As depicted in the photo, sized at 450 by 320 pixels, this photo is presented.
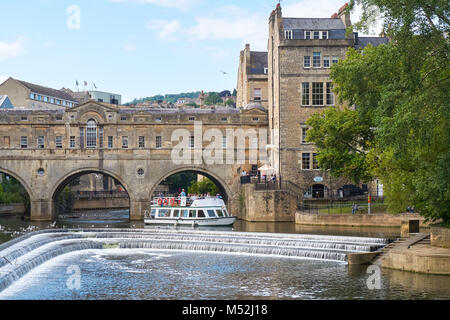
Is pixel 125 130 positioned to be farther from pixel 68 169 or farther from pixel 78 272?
pixel 78 272

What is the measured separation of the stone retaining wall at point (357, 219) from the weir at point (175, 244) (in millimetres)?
8447

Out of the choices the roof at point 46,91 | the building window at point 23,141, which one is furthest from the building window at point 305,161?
the roof at point 46,91

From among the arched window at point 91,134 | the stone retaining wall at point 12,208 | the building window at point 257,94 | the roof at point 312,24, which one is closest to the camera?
the roof at point 312,24

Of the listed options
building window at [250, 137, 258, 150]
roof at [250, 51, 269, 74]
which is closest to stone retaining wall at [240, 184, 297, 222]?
building window at [250, 137, 258, 150]

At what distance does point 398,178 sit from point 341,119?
1286cm

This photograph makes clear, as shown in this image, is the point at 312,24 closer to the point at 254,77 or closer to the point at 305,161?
the point at 305,161

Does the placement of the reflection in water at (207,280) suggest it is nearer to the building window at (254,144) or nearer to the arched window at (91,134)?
the building window at (254,144)

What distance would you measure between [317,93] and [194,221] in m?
15.6

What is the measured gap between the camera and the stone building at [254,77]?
226 feet

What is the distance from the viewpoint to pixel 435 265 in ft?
74.6

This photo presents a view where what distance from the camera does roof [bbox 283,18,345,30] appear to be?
53647 millimetres

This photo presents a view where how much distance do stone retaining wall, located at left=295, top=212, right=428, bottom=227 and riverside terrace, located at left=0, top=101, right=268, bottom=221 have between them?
10.9 meters

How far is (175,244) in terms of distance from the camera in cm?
3269

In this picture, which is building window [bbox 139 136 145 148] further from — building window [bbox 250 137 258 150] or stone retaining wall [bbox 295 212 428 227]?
stone retaining wall [bbox 295 212 428 227]
